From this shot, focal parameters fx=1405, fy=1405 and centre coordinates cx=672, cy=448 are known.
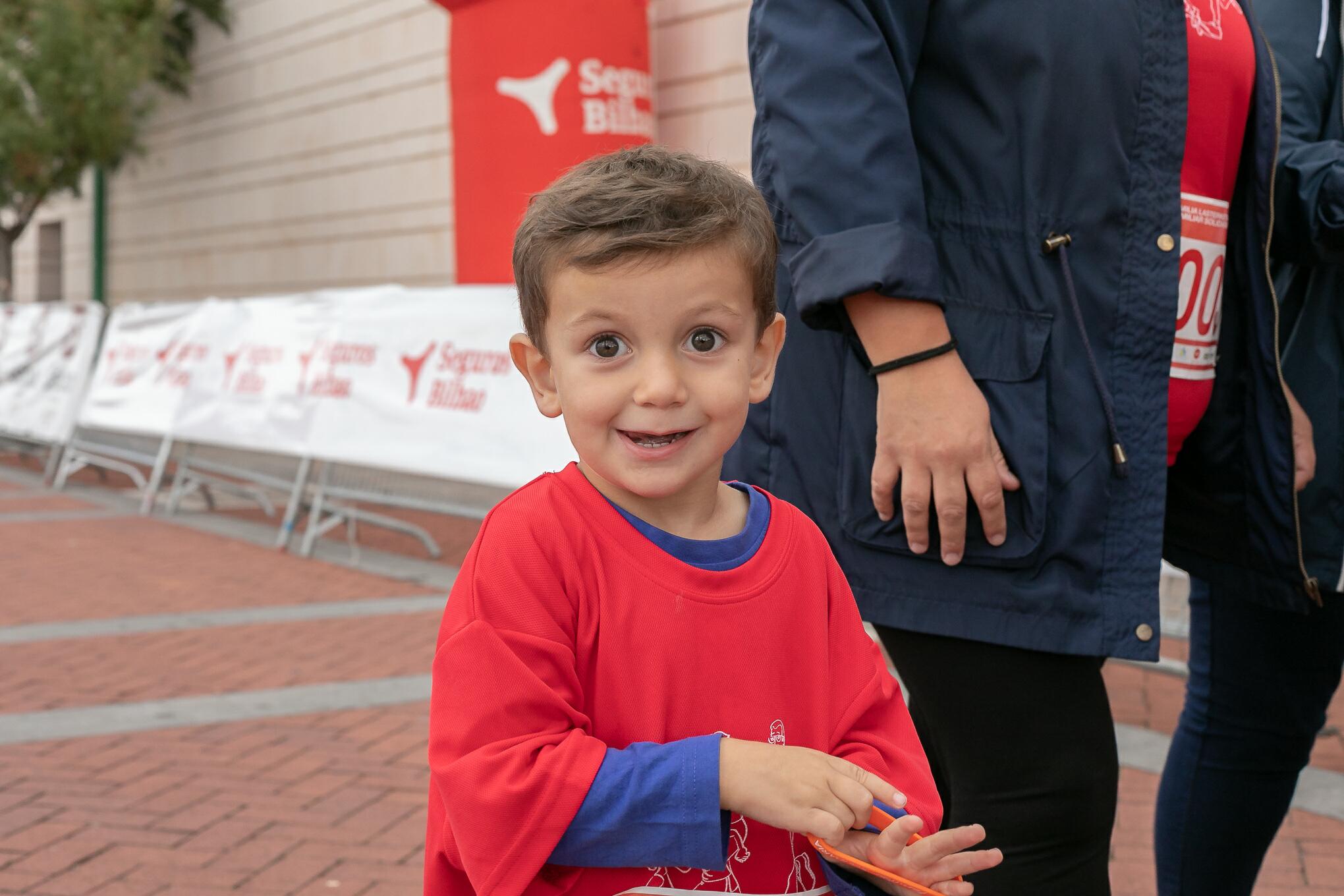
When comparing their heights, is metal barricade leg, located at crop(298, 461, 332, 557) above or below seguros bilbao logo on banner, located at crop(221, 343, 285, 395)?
below

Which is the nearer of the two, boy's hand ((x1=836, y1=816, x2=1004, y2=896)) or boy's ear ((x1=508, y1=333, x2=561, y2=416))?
boy's hand ((x1=836, y1=816, x2=1004, y2=896))

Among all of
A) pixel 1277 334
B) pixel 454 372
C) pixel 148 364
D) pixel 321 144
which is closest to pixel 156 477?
pixel 148 364

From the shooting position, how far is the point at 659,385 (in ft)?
4.42

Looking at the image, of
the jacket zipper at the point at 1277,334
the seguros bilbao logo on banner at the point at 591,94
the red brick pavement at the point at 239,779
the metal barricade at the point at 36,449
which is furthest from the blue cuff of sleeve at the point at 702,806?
the metal barricade at the point at 36,449

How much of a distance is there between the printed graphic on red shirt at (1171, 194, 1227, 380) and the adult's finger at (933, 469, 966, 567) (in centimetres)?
39

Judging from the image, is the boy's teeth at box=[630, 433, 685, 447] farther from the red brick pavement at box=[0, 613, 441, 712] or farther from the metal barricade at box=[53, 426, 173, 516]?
the metal barricade at box=[53, 426, 173, 516]

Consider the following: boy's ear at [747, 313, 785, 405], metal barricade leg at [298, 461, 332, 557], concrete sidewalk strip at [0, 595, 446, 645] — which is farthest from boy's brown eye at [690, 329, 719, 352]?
metal barricade leg at [298, 461, 332, 557]

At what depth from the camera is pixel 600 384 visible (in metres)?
1.38

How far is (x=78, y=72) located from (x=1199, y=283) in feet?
50.4

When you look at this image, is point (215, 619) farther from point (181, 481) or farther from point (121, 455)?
point (121, 455)

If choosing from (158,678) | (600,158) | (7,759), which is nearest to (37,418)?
(158,678)

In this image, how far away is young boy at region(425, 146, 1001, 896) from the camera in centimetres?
128

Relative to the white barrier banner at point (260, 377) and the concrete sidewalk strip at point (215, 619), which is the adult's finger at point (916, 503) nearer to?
the concrete sidewalk strip at point (215, 619)

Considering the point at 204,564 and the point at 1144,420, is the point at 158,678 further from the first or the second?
the point at 1144,420
